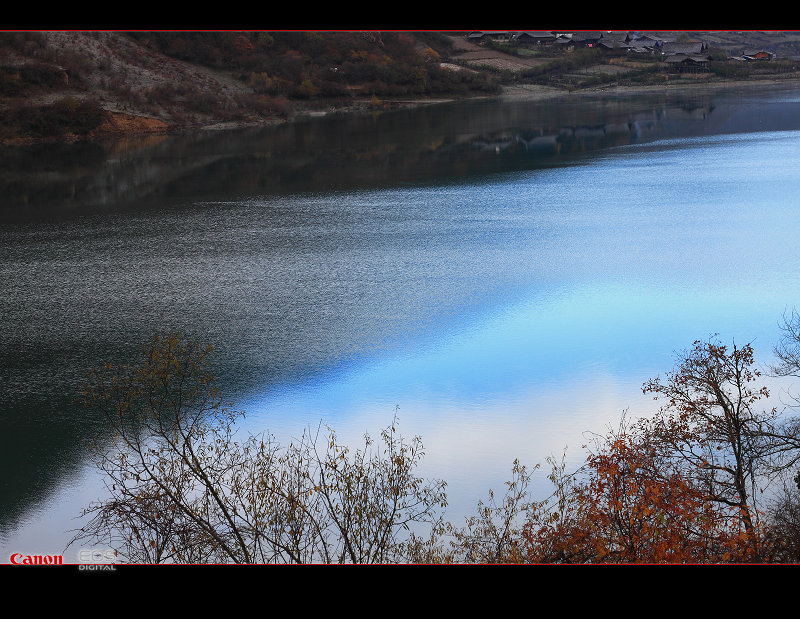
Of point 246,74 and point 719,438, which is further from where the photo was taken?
point 246,74

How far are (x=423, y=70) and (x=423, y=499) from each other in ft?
192

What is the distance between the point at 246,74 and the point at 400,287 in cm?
4545

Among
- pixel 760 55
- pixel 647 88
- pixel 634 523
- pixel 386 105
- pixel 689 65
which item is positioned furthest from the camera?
pixel 760 55

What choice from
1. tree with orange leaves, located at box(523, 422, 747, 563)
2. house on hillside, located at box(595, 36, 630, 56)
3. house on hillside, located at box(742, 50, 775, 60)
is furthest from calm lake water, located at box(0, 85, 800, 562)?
house on hillside, located at box(742, 50, 775, 60)

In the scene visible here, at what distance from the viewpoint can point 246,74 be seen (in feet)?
194

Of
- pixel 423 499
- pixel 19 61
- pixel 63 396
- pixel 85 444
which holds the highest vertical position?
pixel 19 61

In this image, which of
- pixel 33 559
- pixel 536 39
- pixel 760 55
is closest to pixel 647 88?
pixel 536 39

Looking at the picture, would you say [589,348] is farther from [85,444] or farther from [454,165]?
[454,165]

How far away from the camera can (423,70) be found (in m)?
64.9

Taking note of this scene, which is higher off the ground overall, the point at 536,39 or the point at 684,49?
the point at 536,39

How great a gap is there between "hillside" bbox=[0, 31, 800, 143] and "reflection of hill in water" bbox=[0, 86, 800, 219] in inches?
155

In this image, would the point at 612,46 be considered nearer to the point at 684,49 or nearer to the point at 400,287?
the point at 684,49

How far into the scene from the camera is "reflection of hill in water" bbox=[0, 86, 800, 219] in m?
32.0
